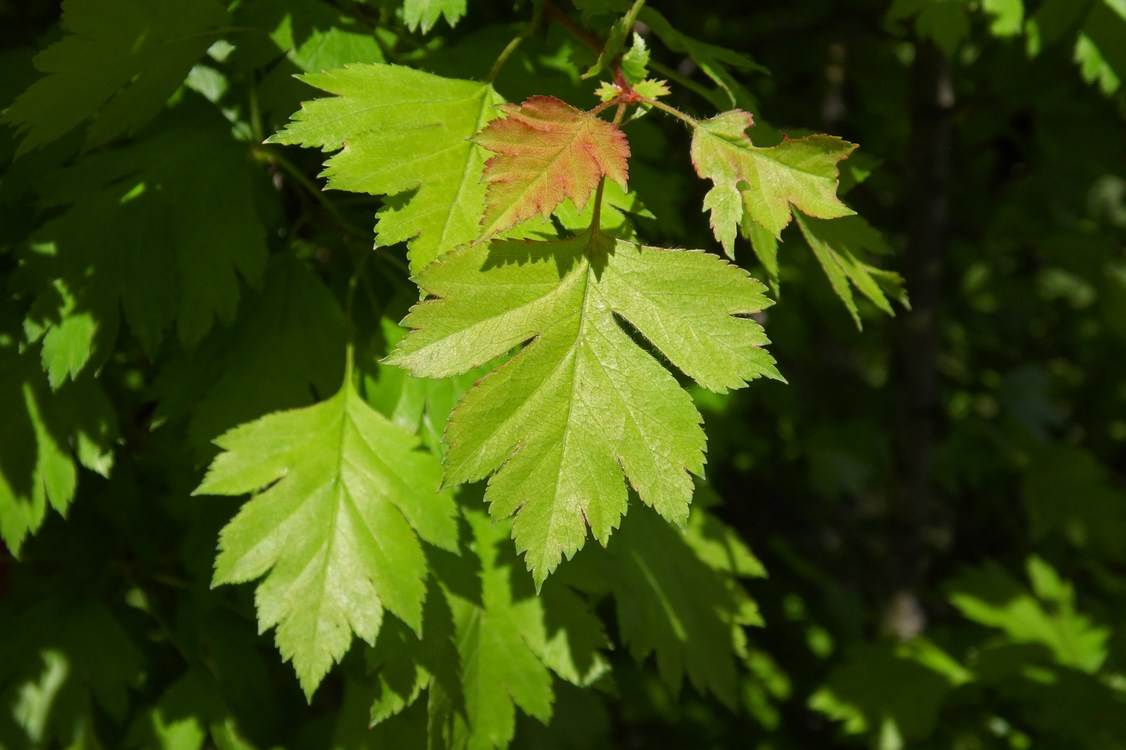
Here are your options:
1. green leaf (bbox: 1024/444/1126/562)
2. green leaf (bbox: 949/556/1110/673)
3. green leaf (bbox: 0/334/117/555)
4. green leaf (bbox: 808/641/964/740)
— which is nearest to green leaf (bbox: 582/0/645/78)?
green leaf (bbox: 0/334/117/555)

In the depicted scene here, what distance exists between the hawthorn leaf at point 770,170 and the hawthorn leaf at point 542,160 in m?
0.09

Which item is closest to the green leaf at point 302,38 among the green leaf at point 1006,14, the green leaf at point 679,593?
the green leaf at point 679,593

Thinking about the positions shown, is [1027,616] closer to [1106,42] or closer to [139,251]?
[1106,42]

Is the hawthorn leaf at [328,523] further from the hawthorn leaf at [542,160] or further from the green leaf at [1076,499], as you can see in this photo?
the green leaf at [1076,499]

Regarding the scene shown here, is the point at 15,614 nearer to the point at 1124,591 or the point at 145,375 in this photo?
the point at 145,375

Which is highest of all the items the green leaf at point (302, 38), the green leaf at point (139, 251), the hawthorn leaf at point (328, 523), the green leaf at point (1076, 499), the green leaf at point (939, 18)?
the green leaf at point (939, 18)

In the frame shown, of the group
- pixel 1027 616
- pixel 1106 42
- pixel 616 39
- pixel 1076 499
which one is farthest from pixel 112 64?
pixel 1076 499

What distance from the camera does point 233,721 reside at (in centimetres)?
143

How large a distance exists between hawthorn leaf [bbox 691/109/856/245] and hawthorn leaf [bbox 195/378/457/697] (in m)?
0.48

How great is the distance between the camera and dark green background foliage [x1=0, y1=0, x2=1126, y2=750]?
111 centimetres

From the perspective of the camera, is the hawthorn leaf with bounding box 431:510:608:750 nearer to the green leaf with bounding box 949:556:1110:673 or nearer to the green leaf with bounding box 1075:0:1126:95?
the green leaf with bounding box 1075:0:1126:95

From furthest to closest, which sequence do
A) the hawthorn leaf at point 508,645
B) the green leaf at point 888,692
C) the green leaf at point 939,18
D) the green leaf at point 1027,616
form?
the green leaf at point 1027,616
the green leaf at point 888,692
the green leaf at point 939,18
the hawthorn leaf at point 508,645

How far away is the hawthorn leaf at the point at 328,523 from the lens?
1.01 m

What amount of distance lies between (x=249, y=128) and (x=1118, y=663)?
92.4 inches
